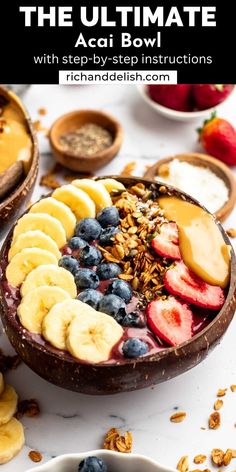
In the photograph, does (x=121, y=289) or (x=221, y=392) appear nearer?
(x=121, y=289)

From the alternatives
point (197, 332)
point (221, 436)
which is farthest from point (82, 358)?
point (221, 436)

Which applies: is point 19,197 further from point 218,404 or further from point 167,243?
point 218,404

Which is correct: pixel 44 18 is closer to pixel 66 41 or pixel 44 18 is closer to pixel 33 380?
pixel 66 41

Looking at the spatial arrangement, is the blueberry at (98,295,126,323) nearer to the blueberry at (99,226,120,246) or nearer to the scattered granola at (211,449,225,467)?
the blueberry at (99,226,120,246)

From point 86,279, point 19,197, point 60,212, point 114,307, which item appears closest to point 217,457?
point 114,307

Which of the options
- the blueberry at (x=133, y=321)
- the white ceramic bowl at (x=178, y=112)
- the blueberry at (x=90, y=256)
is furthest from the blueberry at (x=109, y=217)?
the white ceramic bowl at (x=178, y=112)

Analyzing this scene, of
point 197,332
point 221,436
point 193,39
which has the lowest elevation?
point 221,436

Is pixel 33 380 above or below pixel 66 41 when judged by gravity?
below
